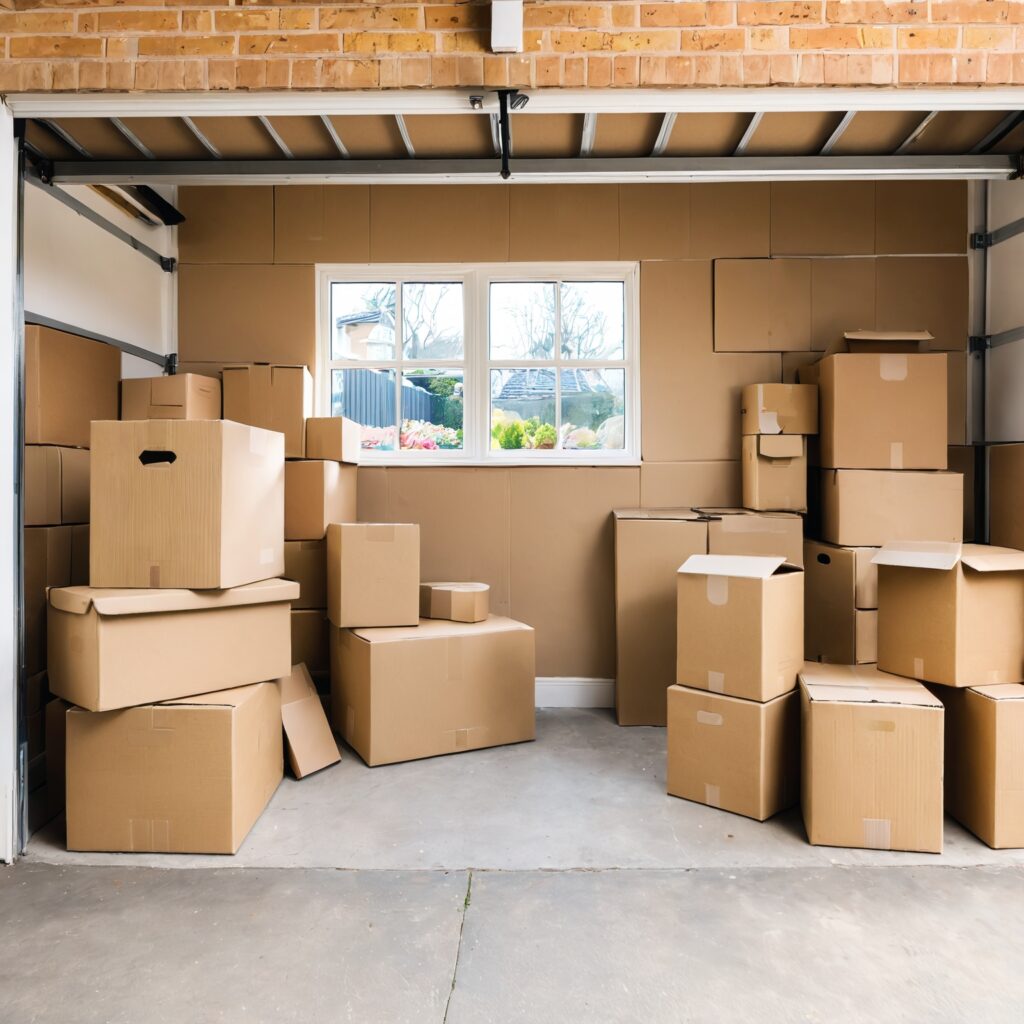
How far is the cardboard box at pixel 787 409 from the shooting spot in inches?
130

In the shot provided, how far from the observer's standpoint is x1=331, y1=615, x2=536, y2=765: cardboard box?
112 inches

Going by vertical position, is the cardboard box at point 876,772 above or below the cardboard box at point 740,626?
below

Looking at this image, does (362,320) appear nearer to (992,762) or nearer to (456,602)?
(456,602)

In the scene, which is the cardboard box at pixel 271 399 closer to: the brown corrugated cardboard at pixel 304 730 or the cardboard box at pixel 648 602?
the brown corrugated cardboard at pixel 304 730

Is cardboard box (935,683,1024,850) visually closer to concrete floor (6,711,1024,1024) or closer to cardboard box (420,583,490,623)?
concrete floor (6,711,1024,1024)

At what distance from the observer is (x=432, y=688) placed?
291cm

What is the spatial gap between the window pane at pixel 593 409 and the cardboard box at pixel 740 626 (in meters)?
1.22

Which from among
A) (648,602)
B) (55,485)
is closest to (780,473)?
(648,602)

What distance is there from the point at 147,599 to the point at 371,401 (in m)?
1.83

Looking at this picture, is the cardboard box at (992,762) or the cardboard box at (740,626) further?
the cardboard box at (740,626)

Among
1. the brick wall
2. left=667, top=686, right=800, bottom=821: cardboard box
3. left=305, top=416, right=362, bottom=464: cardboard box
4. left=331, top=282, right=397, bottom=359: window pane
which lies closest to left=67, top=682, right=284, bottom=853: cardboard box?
left=305, top=416, right=362, bottom=464: cardboard box

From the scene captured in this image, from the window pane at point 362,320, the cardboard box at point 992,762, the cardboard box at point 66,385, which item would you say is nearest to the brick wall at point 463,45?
the cardboard box at point 66,385

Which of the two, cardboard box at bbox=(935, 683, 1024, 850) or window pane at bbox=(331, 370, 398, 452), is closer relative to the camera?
cardboard box at bbox=(935, 683, 1024, 850)

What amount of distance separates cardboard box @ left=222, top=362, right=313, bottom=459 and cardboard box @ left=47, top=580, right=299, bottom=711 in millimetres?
1024
